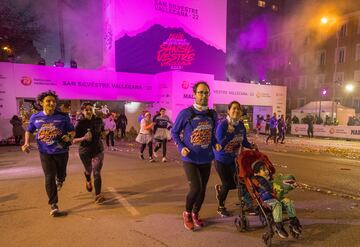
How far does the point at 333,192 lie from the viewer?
20.5ft

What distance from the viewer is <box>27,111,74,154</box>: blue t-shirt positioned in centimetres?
470

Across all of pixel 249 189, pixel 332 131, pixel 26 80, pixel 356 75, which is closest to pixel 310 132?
pixel 332 131

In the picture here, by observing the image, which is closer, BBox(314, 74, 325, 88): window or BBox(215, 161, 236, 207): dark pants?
BBox(215, 161, 236, 207): dark pants

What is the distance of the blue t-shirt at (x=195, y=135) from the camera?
4090mm

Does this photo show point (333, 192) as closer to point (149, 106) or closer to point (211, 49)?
point (149, 106)

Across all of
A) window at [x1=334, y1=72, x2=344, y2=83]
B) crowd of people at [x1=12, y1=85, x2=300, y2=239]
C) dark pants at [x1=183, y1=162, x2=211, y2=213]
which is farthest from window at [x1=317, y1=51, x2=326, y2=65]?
dark pants at [x1=183, y1=162, x2=211, y2=213]

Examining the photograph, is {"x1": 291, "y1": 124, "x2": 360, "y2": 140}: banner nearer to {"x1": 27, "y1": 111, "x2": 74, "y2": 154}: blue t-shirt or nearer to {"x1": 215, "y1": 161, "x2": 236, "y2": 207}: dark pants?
{"x1": 215, "y1": 161, "x2": 236, "y2": 207}: dark pants

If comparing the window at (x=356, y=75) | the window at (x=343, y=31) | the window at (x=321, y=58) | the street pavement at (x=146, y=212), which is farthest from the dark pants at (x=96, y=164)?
the window at (x=321, y=58)

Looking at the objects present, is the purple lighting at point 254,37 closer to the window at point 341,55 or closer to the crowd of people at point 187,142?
the window at point 341,55

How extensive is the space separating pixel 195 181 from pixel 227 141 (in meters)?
0.83

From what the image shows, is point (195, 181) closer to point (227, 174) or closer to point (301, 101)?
point (227, 174)

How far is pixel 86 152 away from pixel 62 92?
498 inches

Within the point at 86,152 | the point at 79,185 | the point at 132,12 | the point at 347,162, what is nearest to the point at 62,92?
the point at 132,12

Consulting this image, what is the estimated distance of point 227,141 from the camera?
4.47m
